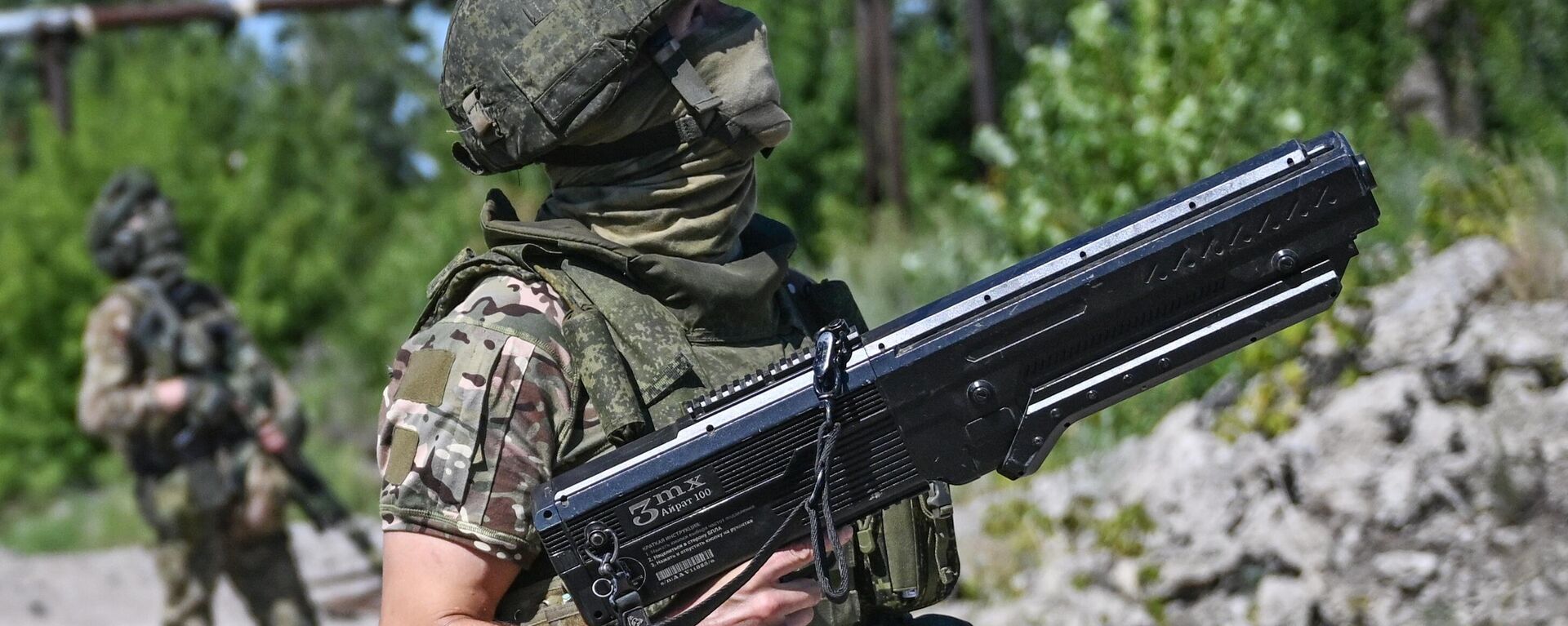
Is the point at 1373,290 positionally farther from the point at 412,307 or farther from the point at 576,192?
the point at 412,307

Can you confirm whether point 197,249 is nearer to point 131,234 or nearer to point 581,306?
point 131,234

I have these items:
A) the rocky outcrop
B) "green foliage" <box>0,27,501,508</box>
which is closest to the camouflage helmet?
the rocky outcrop

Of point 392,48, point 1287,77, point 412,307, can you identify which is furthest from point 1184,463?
point 392,48

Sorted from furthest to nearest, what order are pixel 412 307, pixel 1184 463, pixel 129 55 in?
pixel 129 55 < pixel 412 307 < pixel 1184 463

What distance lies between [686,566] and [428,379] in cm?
41

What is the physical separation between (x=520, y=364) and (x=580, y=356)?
0.08m

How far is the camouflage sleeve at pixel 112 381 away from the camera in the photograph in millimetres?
6969

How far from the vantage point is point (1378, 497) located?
5.33m

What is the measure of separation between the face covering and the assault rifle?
27 cm

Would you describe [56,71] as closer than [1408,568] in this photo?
No

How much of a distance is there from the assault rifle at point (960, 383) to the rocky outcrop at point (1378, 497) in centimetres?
317

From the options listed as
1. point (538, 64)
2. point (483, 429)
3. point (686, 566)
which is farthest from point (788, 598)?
point (538, 64)

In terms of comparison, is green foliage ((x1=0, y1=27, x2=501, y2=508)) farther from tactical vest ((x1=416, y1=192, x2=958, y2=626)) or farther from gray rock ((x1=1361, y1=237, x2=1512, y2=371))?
tactical vest ((x1=416, y1=192, x2=958, y2=626))

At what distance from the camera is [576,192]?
2322 mm
